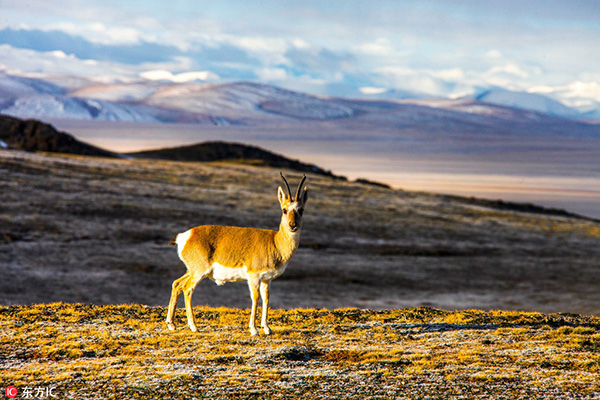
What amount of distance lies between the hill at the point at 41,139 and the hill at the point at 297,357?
422 ft

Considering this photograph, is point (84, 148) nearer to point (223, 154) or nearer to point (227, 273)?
point (223, 154)

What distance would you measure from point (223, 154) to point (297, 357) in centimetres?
14856

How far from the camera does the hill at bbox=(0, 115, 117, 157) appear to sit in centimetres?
13862

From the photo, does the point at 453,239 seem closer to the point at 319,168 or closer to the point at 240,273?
the point at 240,273

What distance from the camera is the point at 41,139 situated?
463ft

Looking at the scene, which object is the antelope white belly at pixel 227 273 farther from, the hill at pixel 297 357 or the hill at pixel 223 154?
the hill at pixel 223 154

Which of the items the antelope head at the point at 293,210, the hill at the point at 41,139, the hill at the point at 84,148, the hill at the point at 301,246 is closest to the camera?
the antelope head at the point at 293,210

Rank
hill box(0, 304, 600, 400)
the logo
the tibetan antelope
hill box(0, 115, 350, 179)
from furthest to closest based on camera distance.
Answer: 1. hill box(0, 115, 350, 179)
2. the tibetan antelope
3. hill box(0, 304, 600, 400)
4. the logo

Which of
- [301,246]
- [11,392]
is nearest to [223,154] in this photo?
[301,246]

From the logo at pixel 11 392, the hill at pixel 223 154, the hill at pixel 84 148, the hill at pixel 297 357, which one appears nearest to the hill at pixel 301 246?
the hill at pixel 297 357

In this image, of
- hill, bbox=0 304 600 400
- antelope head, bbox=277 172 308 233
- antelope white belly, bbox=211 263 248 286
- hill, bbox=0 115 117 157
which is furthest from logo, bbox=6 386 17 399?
hill, bbox=0 115 117 157

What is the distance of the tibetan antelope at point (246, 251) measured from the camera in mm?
13422

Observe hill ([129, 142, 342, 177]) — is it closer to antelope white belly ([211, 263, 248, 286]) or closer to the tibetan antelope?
the tibetan antelope

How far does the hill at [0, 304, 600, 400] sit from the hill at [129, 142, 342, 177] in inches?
4941
